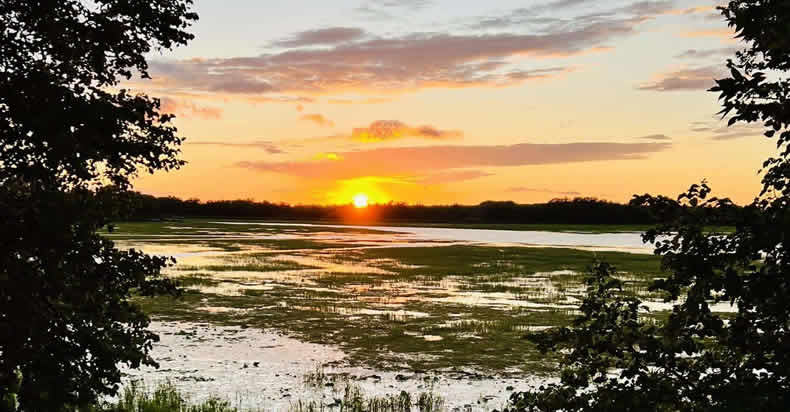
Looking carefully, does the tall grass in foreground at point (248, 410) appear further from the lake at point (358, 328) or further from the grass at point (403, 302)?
the grass at point (403, 302)

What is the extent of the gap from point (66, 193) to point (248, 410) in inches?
296

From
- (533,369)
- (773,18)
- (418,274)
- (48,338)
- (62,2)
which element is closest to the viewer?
(773,18)

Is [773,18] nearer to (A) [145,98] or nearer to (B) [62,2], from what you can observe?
(A) [145,98]

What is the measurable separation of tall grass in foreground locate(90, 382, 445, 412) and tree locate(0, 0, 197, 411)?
191 inches

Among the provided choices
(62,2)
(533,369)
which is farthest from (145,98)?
(533,369)

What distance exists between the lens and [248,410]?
50.3 ft

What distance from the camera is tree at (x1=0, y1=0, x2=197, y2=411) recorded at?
9.43 metres

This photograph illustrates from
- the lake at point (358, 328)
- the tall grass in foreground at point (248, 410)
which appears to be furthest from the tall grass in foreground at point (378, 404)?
the lake at point (358, 328)

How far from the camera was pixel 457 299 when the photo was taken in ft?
117

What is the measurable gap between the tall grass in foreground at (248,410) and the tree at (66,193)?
4859 millimetres

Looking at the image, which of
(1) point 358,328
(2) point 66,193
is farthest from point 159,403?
(1) point 358,328

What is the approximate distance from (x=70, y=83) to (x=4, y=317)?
3.75 metres

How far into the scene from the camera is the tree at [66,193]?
943 cm

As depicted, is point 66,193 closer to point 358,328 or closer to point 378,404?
point 378,404
